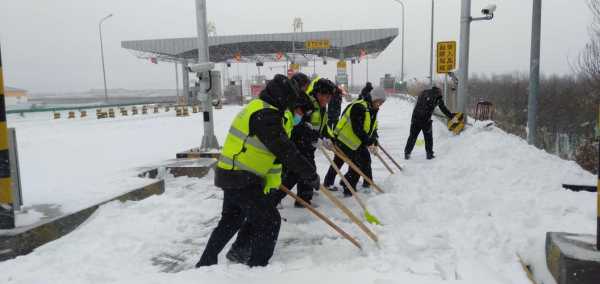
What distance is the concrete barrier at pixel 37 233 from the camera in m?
3.49

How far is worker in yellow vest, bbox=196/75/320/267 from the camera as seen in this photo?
2854 millimetres

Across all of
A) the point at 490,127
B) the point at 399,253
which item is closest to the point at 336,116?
the point at 490,127

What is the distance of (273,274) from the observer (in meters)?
2.93

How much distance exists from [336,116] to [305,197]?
205 inches

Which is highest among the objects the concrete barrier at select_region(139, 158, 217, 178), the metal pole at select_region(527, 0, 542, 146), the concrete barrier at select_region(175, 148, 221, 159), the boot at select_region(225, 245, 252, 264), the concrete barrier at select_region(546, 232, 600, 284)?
the metal pole at select_region(527, 0, 542, 146)

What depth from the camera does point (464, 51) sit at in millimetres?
10852

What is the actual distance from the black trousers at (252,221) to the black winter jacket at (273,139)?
0.09 metres

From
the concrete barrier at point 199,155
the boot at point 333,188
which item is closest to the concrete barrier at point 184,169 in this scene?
the concrete barrier at point 199,155

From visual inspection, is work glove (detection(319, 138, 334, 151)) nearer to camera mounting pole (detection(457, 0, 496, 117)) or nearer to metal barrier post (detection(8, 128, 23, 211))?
metal barrier post (detection(8, 128, 23, 211))

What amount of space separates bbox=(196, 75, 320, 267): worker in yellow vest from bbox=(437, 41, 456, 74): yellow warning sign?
11.3 meters

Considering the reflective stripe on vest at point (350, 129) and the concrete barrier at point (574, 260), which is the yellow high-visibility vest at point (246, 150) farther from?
the reflective stripe on vest at point (350, 129)

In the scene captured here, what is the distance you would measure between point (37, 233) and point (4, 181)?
1.74 feet

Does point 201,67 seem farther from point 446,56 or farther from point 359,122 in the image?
point 446,56

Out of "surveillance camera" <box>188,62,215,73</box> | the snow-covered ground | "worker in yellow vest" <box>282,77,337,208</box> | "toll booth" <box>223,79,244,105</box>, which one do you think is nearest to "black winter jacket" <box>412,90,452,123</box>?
the snow-covered ground
